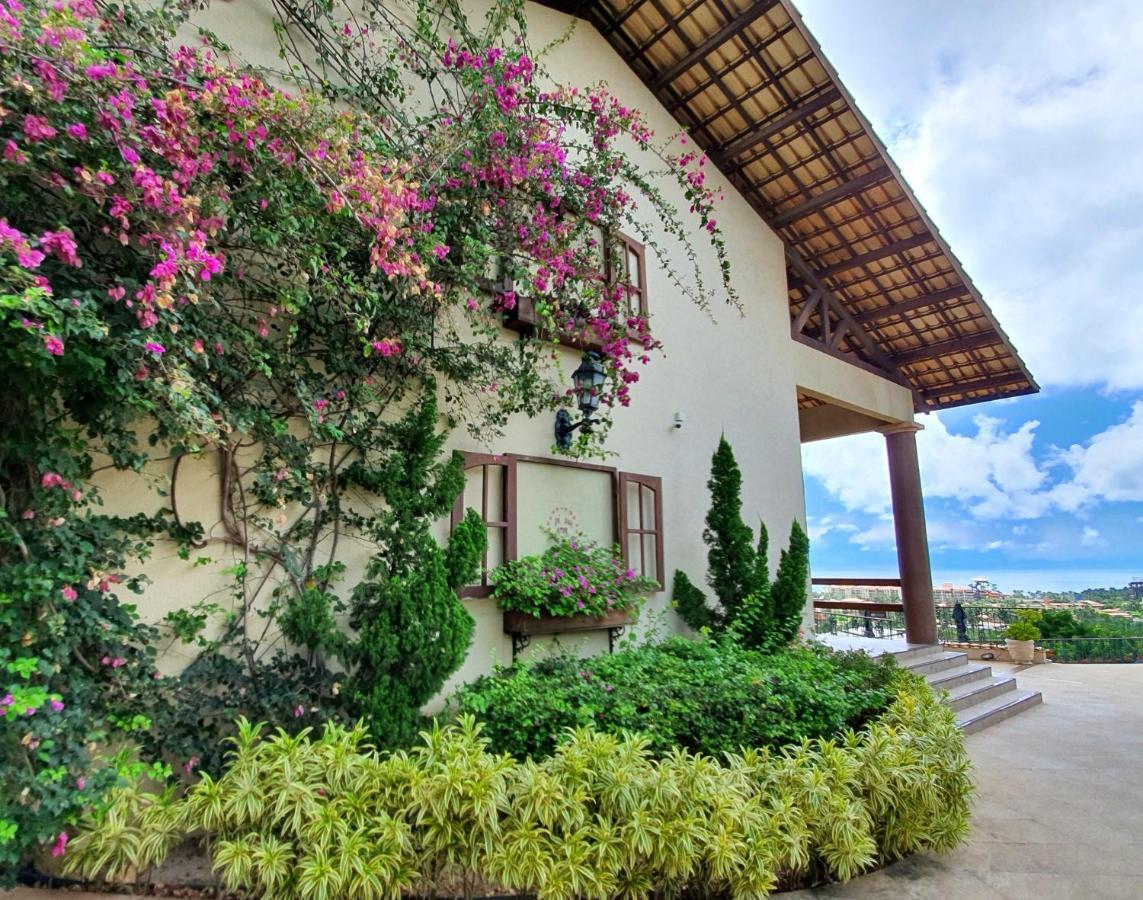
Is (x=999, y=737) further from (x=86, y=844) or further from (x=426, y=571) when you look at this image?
(x=86, y=844)

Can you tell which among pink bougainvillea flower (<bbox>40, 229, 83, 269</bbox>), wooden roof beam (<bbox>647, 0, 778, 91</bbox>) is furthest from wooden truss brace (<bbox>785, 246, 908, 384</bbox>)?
pink bougainvillea flower (<bbox>40, 229, 83, 269</bbox>)

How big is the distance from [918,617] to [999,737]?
3.26 meters

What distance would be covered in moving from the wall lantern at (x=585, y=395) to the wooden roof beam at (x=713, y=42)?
3.99 meters

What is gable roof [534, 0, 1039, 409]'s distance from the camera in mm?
6156

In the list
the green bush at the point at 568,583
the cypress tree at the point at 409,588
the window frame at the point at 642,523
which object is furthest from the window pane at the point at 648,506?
the cypress tree at the point at 409,588

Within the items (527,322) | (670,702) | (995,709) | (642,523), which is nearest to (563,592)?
(670,702)

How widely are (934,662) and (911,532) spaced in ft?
7.97

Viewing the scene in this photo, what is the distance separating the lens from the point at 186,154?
2414mm

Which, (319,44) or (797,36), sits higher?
(797,36)

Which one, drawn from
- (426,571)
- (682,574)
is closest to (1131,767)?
(682,574)

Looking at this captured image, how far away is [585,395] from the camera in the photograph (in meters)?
4.88

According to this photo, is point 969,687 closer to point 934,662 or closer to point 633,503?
point 934,662

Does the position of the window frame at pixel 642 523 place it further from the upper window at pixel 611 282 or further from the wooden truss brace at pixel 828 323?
the wooden truss brace at pixel 828 323

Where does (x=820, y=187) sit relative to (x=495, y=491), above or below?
above
